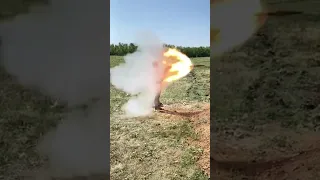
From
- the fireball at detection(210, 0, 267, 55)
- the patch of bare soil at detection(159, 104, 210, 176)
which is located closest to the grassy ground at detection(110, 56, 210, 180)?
the patch of bare soil at detection(159, 104, 210, 176)

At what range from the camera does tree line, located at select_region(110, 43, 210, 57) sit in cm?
194

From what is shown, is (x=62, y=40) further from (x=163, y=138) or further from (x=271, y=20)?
(x=271, y=20)

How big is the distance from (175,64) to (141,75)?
203 millimetres

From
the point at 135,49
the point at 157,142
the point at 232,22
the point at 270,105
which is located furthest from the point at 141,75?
the point at 270,105

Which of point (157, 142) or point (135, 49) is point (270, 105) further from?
point (135, 49)

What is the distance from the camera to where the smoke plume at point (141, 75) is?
201 centimetres

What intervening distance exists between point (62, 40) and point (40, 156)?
1.82 feet

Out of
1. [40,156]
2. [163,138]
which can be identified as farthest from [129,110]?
[40,156]

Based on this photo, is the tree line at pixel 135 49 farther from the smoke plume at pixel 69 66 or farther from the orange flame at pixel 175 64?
the smoke plume at pixel 69 66

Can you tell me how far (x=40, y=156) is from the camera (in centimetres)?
172

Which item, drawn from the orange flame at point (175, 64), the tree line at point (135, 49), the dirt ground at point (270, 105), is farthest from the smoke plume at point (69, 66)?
the dirt ground at point (270, 105)

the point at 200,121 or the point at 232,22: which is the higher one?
the point at 232,22

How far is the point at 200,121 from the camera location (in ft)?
6.58

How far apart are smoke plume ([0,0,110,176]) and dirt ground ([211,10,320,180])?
548mm
